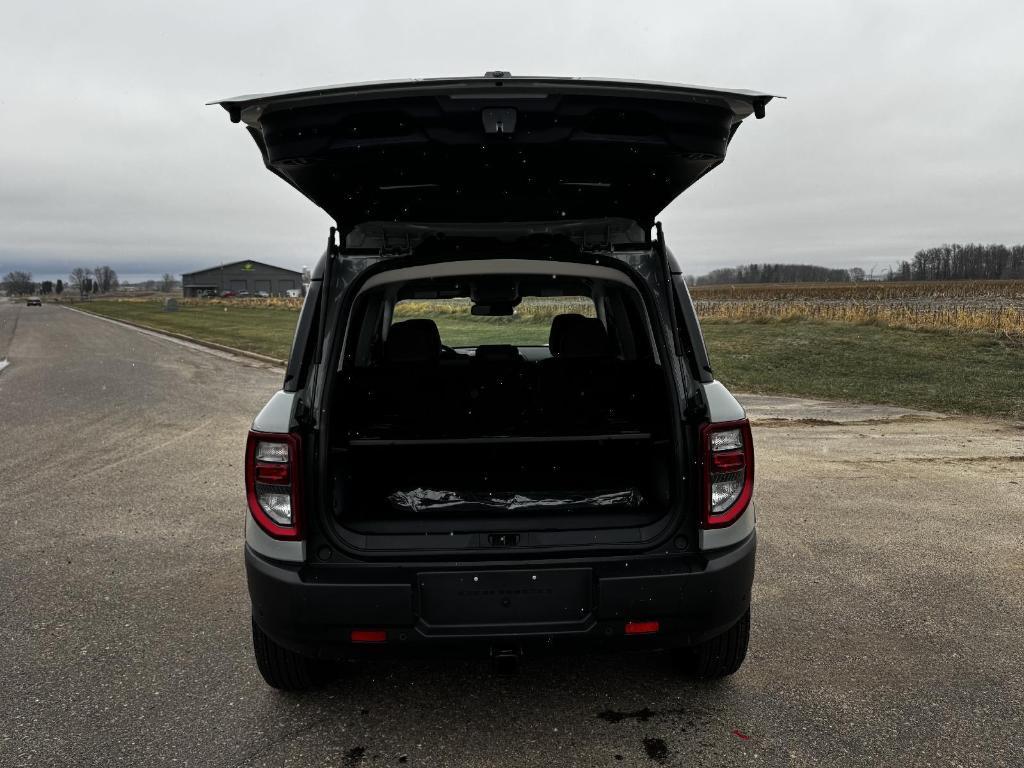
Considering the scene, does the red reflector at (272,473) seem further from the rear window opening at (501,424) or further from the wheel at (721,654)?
the wheel at (721,654)

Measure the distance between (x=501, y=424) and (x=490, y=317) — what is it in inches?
33.4

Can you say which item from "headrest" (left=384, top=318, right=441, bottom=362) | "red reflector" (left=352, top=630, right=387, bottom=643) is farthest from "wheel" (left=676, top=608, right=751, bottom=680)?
"headrest" (left=384, top=318, right=441, bottom=362)

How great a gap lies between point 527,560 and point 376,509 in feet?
2.60

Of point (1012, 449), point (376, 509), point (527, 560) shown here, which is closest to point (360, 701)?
point (376, 509)

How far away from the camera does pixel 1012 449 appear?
275 inches

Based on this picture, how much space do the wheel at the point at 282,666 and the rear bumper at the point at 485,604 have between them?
1.15 ft

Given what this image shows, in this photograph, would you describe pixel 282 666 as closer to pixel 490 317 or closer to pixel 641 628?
pixel 641 628

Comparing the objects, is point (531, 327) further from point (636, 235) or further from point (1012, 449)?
point (1012, 449)

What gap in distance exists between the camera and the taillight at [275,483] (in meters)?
2.40

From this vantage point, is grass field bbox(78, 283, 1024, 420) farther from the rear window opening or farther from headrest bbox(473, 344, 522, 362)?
the rear window opening

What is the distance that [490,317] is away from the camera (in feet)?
13.3

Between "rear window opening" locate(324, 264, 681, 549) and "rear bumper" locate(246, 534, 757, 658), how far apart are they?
13 centimetres

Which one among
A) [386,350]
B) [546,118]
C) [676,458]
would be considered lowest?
[676,458]

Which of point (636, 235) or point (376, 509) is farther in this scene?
point (636, 235)
